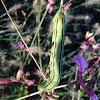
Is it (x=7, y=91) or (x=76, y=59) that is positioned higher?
(x=76, y=59)

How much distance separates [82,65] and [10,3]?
91 centimetres

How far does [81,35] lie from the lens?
5.24 feet

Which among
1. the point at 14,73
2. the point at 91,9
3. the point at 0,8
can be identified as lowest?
the point at 14,73

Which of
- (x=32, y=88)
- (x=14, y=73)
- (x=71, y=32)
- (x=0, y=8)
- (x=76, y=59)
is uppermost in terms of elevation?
(x=0, y=8)

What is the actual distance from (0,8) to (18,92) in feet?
2.59

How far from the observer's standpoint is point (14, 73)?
105 centimetres

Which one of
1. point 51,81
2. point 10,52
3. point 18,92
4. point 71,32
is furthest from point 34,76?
point 71,32

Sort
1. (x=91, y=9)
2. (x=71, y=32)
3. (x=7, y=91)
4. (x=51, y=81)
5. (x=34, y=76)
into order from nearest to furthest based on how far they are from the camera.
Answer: (x=51, y=81), (x=7, y=91), (x=34, y=76), (x=71, y=32), (x=91, y=9)

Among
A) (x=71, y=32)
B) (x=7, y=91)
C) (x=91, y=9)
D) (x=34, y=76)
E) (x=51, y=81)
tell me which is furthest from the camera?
(x=91, y=9)

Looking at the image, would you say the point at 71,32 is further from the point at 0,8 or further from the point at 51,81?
the point at 51,81

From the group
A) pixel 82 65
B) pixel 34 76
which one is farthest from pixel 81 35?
pixel 82 65

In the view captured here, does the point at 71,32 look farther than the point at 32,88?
Yes

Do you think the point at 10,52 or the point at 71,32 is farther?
the point at 71,32

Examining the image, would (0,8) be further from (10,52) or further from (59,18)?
(59,18)
